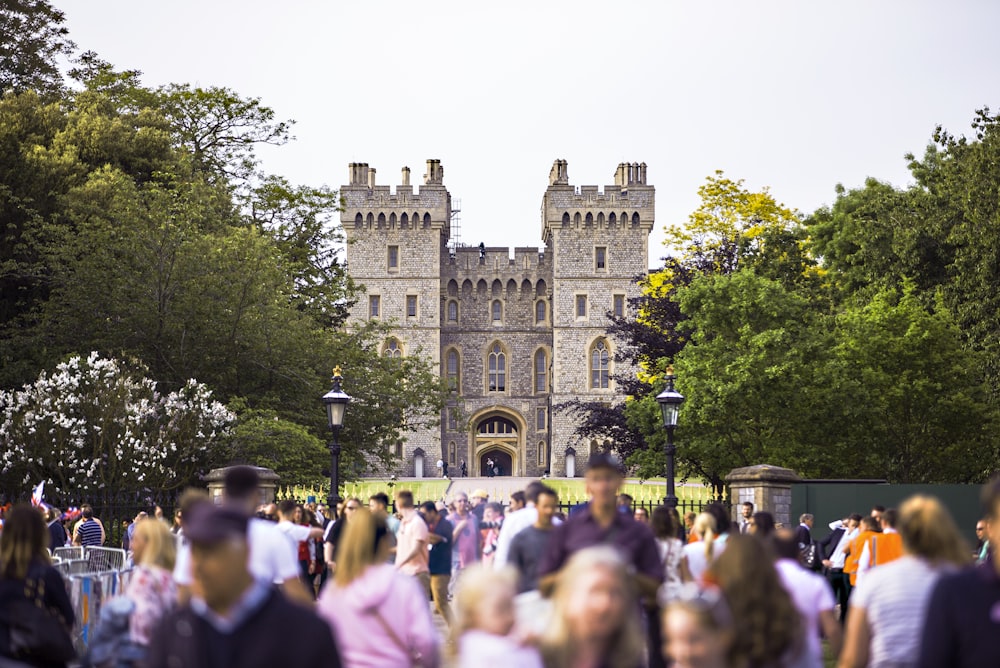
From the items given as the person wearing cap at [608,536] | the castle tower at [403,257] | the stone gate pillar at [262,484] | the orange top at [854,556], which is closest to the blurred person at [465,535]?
the orange top at [854,556]

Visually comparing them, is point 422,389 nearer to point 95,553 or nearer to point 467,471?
point 95,553

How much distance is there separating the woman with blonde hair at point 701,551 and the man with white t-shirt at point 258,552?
2.72m

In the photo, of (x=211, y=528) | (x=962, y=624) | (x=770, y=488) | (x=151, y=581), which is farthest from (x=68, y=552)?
(x=962, y=624)

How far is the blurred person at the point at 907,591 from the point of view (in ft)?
17.8

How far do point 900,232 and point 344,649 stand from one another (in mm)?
32943

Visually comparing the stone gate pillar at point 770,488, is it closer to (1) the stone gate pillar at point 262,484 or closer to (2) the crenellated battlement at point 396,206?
(1) the stone gate pillar at point 262,484

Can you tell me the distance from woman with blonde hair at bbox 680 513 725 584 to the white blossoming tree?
53.4 ft

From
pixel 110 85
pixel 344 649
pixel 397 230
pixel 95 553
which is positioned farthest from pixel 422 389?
pixel 397 230

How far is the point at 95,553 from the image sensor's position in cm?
1386

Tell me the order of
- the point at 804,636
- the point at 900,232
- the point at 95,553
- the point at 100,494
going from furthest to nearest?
the point at 900,232 < the point at 100,494 < the point at 95,553 < the point at 804,636

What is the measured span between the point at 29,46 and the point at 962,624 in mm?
31432

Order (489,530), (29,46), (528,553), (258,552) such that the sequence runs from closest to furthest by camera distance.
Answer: (258,552) < (528,553) < (489,530) < (29,46)

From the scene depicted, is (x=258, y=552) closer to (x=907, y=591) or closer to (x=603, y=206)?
(x=907, y=591)

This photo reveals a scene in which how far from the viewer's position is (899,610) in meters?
5.44
